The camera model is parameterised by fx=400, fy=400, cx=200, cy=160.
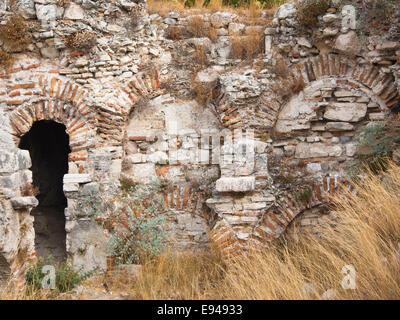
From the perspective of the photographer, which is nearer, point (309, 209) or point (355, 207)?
point (355, 207)

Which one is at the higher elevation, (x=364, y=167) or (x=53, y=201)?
(x=53, y=201)

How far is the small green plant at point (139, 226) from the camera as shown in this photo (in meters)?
5.78

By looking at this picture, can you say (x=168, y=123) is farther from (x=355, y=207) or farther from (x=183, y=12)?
(x=355, y=207)

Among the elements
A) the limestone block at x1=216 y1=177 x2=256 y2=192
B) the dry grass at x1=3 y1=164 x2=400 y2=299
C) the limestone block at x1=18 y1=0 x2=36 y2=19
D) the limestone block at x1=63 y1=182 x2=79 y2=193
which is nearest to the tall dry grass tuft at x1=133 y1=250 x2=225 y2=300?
the dry grass at x1=3 y1=164 x2=400 y2=299

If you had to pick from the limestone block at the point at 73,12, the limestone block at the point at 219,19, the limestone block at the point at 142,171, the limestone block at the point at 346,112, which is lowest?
the limestone block at the point at 142,171

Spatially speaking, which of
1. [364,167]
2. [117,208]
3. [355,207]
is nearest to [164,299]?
[117,208]

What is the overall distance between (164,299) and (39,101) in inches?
149

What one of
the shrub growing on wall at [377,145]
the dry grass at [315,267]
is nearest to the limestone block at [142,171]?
the dry grass at [315,267]

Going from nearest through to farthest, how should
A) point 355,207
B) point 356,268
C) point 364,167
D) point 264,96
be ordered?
point 356,268, point 355,207, point 364,167, point 264,96

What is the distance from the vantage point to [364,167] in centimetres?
579

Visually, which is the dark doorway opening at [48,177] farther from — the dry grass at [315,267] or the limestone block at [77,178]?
the dry grass at [315,267]

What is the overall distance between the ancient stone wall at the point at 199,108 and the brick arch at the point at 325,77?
0.05ft

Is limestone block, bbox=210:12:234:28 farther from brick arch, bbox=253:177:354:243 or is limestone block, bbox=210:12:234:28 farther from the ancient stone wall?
brick arch, bbox=253:177:354:243

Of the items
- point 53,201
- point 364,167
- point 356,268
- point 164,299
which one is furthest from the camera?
point 53,201
